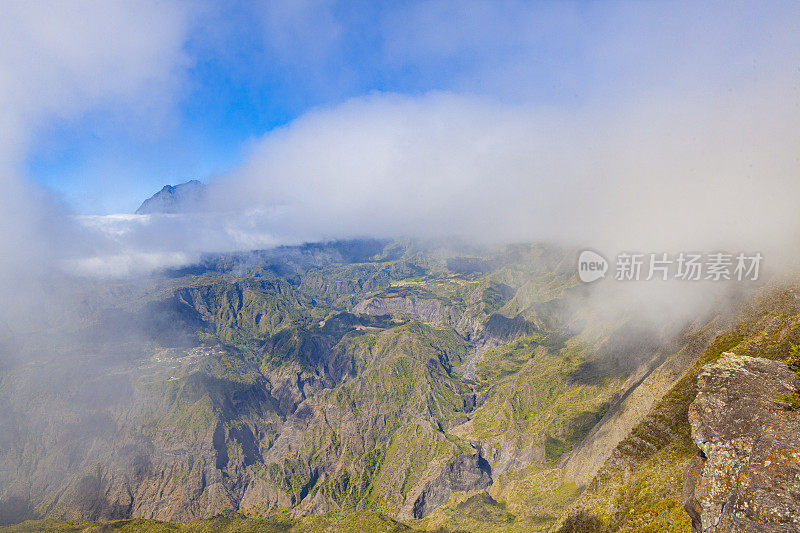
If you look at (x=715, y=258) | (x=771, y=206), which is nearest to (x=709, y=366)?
(x=715, y=258)

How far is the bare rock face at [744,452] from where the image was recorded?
22.7 metres

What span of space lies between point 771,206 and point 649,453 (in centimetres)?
7212

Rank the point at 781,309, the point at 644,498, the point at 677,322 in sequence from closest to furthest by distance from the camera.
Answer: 1. the point at 644,498
2. the point at 781,309
3. the point at 677,322

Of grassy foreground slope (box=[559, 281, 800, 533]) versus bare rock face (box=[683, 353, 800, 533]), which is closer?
bare rock face (box=[683, 353, 800, 533])

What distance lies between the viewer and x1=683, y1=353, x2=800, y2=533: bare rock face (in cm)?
2269

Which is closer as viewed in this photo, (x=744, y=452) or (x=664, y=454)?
(x=744, y=452)

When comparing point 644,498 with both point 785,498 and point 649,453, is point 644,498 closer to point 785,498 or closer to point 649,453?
point 649,453

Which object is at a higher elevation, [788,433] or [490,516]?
[788,433]

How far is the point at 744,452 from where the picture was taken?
25.7 meters

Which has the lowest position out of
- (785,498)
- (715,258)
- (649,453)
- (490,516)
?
(490,516)

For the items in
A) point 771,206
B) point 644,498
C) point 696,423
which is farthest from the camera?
point 771,206

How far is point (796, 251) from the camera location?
71500 millimetres

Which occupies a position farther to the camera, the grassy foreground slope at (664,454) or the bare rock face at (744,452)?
the grassy foreground slope at (664,454)

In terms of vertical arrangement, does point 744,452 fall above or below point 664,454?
above
